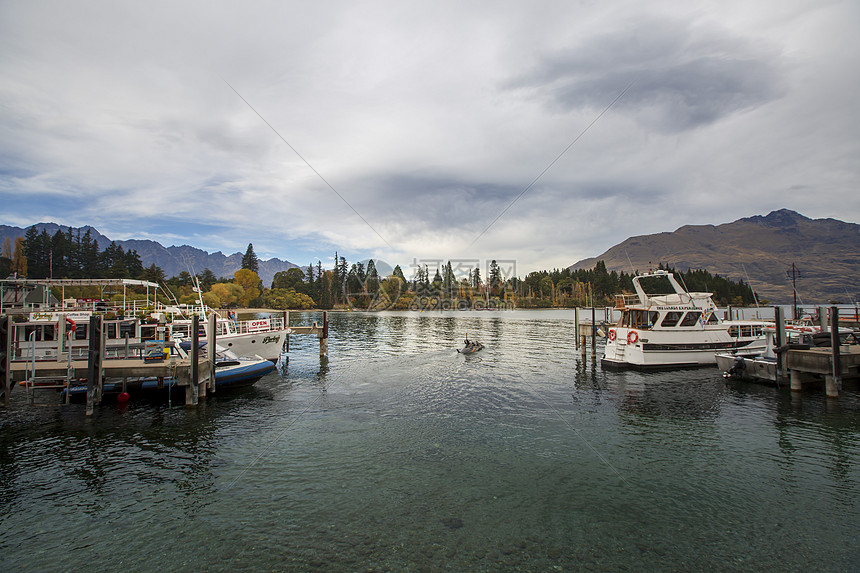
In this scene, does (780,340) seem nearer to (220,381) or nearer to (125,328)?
(220,381)

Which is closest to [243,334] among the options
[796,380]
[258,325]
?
[258,325]

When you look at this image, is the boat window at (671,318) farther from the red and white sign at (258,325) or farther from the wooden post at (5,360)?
the wooden post at (5,360)

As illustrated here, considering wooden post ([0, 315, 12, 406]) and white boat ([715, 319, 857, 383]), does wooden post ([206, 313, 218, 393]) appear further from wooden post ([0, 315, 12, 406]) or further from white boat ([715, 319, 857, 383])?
white boat ([715, 319, 857, 383])

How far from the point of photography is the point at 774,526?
32.6ft

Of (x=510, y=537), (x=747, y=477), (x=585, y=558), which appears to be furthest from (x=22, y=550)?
(x=747, y=477)

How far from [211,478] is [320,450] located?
3.74 meters

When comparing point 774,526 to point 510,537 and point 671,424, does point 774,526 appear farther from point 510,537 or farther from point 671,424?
point 671,424

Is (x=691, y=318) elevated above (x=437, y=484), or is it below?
above

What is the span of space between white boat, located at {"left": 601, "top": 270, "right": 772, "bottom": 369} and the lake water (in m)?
8.50

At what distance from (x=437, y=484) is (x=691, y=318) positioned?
28.6 meters

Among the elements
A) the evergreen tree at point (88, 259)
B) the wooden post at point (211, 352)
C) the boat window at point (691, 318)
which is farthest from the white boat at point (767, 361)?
the evergreen tree at point (88, 259)

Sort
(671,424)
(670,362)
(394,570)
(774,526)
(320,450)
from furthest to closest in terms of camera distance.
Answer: (670,362)
(671,424)
(320,450)
(774,526)
(394,570)

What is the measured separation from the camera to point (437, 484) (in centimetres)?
1230

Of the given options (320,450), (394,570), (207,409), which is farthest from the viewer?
(207,409)
